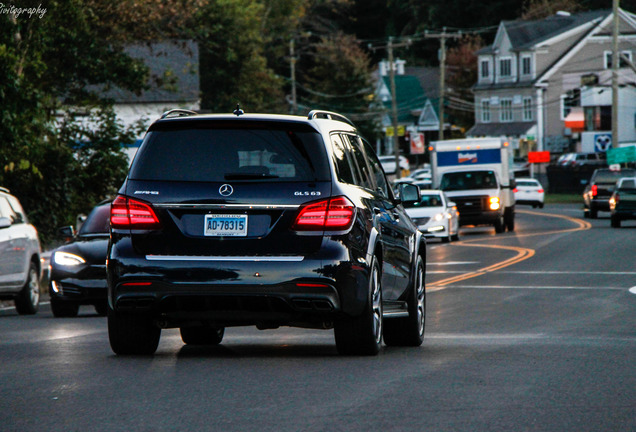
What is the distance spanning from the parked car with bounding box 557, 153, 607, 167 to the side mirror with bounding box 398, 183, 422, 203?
7260cm

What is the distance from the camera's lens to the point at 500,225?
132 feet

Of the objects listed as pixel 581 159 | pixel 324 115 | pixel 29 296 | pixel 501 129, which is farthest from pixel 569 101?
pixel 324 115

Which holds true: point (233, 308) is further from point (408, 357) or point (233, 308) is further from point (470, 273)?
point (470, 273)

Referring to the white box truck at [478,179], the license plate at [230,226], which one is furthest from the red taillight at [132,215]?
the white box truck at [478,179]

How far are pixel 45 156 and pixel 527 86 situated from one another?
68.8m

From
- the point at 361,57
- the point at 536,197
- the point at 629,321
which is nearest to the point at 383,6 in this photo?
the point at 361,57

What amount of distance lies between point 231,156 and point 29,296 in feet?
29.5

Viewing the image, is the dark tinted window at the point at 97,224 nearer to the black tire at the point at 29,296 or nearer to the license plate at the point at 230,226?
the black tire at the point at 29,296

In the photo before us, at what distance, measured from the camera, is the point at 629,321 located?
14.0 m

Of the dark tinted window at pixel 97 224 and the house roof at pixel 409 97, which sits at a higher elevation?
the house roof at pixel 409 97

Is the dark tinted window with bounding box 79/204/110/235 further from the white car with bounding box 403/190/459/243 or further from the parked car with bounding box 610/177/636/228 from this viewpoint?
the parked car with bounding box 610/177/636/228

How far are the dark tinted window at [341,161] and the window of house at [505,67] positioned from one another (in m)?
89.2

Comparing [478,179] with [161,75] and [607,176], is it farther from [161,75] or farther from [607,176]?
[161,75]

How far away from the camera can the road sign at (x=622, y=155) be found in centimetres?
5984
